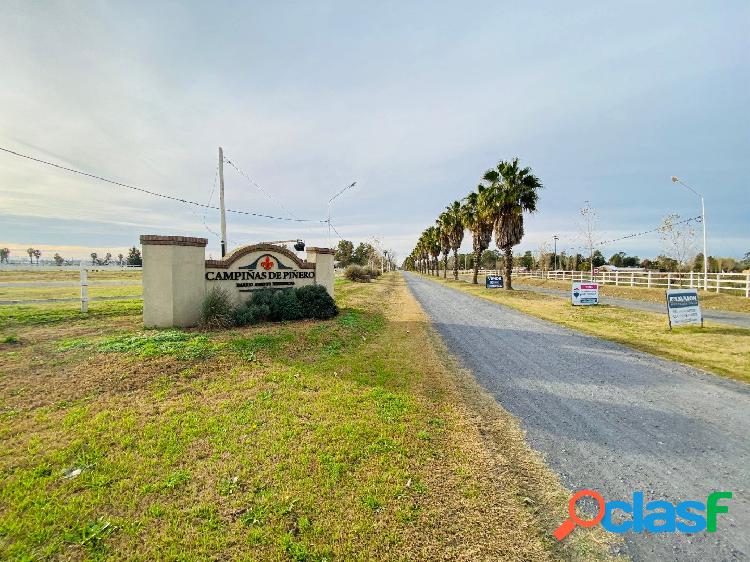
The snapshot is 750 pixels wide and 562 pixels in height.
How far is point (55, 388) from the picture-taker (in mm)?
5086

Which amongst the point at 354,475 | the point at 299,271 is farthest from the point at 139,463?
the point at 299,271

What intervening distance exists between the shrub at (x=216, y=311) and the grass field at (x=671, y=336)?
11.3 meters

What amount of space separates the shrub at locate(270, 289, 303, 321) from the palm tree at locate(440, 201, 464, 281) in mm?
36465

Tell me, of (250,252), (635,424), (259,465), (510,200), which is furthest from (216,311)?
(510,200)

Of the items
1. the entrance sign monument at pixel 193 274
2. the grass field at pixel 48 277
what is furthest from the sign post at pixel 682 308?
the grass field at pixel 48 277

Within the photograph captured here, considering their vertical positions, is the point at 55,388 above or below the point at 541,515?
above

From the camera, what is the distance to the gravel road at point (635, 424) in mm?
2902

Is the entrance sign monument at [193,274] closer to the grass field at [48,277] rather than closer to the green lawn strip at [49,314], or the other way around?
the green lawn strip at [49,314]

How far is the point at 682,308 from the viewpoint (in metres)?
10.8

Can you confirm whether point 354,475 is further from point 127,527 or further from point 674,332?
point 674,332

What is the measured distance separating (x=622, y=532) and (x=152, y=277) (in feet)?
35.4

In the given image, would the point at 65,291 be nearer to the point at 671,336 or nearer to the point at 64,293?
the point at 64,293

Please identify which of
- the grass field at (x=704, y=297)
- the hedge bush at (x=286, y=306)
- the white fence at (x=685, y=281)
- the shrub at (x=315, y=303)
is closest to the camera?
the hedge bush at (x=286, y=306)

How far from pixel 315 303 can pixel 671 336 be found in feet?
36.5
